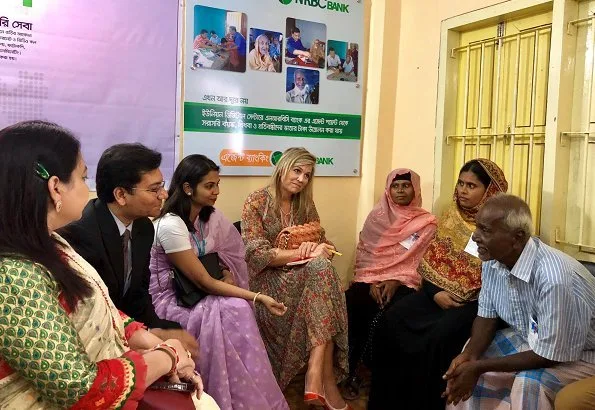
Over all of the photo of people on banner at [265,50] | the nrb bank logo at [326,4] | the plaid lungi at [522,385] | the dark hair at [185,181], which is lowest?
the plaid lungi at [522,385]

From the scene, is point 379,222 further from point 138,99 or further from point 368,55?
point 138,99

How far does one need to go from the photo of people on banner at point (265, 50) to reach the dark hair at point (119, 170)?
1.45 m

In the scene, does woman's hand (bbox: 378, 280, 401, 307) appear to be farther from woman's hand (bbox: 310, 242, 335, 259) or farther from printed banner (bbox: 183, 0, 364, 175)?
printed banner (bbox: 183, 0, 364, 175)

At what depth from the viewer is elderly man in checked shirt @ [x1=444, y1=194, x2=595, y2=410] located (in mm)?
1816

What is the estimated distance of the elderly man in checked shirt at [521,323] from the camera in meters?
1.82

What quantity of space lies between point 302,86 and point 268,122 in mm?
347

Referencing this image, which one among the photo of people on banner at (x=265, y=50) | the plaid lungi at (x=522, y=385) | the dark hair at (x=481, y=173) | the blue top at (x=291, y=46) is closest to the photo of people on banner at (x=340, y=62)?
the blue top at (x=291, y=46)

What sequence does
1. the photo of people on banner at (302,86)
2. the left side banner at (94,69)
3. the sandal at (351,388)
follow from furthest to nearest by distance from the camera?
the photo of people on banner at (302,86) → the sandal at (351,388) → the left side banner at (94,69)

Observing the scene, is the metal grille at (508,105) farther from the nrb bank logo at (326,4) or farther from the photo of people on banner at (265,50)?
the photo of people on banner at (265,50)

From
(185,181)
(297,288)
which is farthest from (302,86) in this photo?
(297,288)

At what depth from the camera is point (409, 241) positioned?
3.10m

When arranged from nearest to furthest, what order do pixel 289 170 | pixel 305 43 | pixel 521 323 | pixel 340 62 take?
pixel 521 323, pixel 289 170, pixel 305 43, pixel 340 62

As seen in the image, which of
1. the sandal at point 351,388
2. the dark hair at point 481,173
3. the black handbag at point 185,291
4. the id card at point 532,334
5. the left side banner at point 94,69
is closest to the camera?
the id card at point 532,334

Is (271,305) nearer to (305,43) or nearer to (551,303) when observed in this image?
(551,303)
